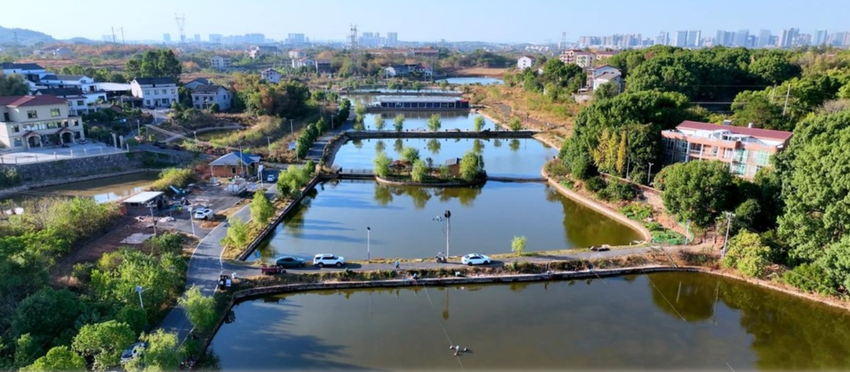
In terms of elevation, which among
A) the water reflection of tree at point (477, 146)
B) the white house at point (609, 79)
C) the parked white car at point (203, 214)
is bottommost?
the water reflection of tree at point (477, 146)

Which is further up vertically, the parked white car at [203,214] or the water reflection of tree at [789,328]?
the parked white car at [203,214]

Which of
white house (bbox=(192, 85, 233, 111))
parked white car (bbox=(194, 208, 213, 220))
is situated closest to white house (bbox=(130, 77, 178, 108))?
white house (bbox=(192, 85, 233, 111))

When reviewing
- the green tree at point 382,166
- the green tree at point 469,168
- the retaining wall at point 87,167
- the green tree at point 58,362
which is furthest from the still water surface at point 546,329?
the retaining wall at point 87,167

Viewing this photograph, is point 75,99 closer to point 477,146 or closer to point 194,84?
point 194,84

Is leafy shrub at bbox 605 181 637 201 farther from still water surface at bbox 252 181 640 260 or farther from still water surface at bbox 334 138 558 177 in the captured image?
still water surface at bbox 334 138 558 177

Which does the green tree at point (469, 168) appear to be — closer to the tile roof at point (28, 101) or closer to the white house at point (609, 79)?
the tile roof at point (28, 101)

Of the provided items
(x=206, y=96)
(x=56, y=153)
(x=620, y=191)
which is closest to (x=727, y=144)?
(x=620, y=191)
